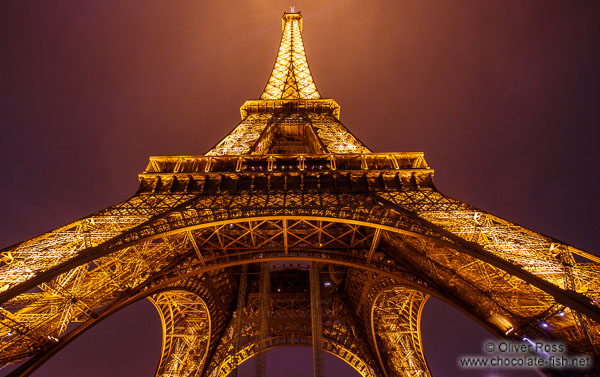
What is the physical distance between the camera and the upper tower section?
85.9 feet

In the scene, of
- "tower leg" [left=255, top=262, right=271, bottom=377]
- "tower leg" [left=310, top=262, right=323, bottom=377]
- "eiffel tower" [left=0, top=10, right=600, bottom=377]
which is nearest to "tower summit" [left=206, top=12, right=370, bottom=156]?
"eiffel tower" [left=0, top=10, right=600, bottom=377]

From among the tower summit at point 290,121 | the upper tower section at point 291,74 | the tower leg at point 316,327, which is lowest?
the tower leg at point 316,327

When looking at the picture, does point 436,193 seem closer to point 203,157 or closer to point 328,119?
point 203,157

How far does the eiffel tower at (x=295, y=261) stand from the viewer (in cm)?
735

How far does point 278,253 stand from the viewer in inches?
506

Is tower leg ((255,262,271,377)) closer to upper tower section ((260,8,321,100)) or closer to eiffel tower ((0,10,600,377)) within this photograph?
eiffel tower ((0,10,600,377))

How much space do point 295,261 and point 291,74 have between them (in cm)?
2090

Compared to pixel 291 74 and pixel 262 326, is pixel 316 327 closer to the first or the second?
pixel 262 326

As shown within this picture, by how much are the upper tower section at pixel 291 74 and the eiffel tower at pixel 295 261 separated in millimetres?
5268

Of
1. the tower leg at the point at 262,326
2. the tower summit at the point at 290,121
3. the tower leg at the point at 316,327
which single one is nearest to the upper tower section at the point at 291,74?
the tower summit at the point at 290,121

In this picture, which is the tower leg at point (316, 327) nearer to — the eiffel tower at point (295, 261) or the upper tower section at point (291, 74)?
the eiffel tower at point (295, 261)

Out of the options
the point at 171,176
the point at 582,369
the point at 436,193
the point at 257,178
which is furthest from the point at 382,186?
the point at 171,176

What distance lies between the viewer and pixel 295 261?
13.8m

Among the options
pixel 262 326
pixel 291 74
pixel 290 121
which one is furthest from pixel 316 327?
pixel 291 74
